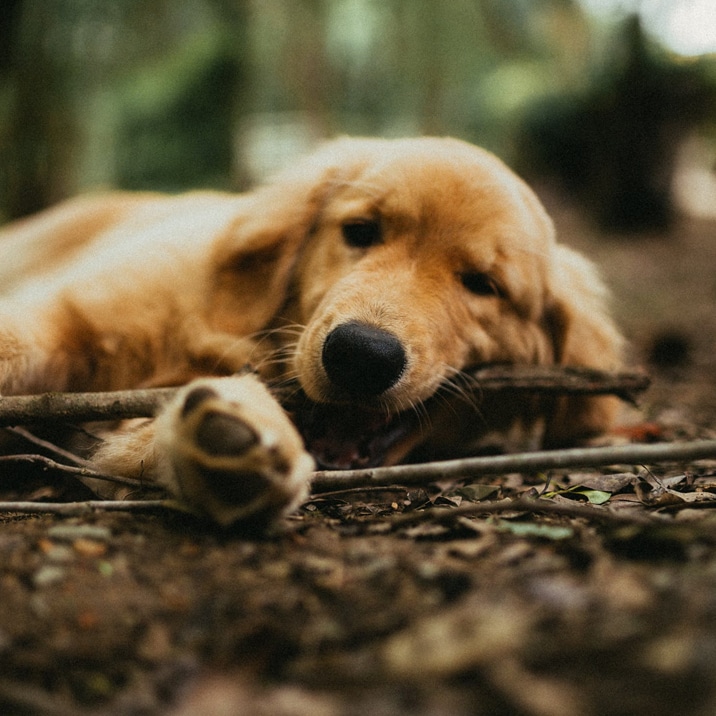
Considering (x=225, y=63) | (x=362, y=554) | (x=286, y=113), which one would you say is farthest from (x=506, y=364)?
(x=286, y=113)

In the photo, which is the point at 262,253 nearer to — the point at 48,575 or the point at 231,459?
the point at 231,459

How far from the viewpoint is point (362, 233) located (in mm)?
2807

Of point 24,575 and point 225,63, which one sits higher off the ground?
point 225,63

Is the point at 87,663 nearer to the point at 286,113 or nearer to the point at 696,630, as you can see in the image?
the point at 696,630

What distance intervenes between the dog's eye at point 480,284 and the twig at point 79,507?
1.48m

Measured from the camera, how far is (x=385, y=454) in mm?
2576

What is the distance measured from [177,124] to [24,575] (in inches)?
434

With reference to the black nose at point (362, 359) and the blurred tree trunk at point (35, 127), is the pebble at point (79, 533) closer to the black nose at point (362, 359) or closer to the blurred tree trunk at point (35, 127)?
the black nose at point (362, 359)

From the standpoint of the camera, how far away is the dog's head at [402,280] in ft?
7.61

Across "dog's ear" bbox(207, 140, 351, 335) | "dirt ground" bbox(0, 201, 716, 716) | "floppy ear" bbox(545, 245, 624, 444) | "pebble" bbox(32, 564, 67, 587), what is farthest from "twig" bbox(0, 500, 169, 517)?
"floppy ear" bbox(545, 245, 624, 444)

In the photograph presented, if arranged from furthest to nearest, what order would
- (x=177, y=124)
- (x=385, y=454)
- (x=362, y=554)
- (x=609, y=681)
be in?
1. (x=177, y=124)
2. (x=385, y=454)
3. (x=362, y=554)
4. (x=609, y=681)

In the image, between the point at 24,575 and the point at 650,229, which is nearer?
the point at 24,575

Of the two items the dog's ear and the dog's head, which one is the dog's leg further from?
the dog's ear

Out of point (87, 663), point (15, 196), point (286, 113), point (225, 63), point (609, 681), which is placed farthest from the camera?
point (286, 113)
